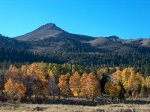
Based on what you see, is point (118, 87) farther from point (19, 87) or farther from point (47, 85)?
point (19, 87)

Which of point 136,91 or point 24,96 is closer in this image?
point 24,96

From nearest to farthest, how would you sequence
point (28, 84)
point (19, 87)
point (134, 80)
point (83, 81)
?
point (19, 87) < point (28, 84) < point (83, 81) < point (134, 80)

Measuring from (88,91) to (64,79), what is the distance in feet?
38.6

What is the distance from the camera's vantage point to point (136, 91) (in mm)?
153625

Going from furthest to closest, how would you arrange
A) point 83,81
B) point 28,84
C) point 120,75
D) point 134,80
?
point 120,75
point 134,80
point 83,81
point 28,84

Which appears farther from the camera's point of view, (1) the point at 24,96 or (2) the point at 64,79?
(2) the point at 64,79

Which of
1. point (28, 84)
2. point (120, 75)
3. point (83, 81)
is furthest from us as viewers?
point (120, 75)

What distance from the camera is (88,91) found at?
126312 mm

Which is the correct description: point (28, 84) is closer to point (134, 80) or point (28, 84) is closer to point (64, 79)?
point (64, 79)

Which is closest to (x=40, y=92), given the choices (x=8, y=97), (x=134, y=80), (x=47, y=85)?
(x=47, y=85)

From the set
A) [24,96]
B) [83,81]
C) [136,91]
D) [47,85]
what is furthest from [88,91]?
[136,91]

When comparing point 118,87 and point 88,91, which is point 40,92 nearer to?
point 88,91

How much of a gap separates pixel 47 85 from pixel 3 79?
16.0 m

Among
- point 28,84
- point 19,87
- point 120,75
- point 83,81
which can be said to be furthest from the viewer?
point 120,75
